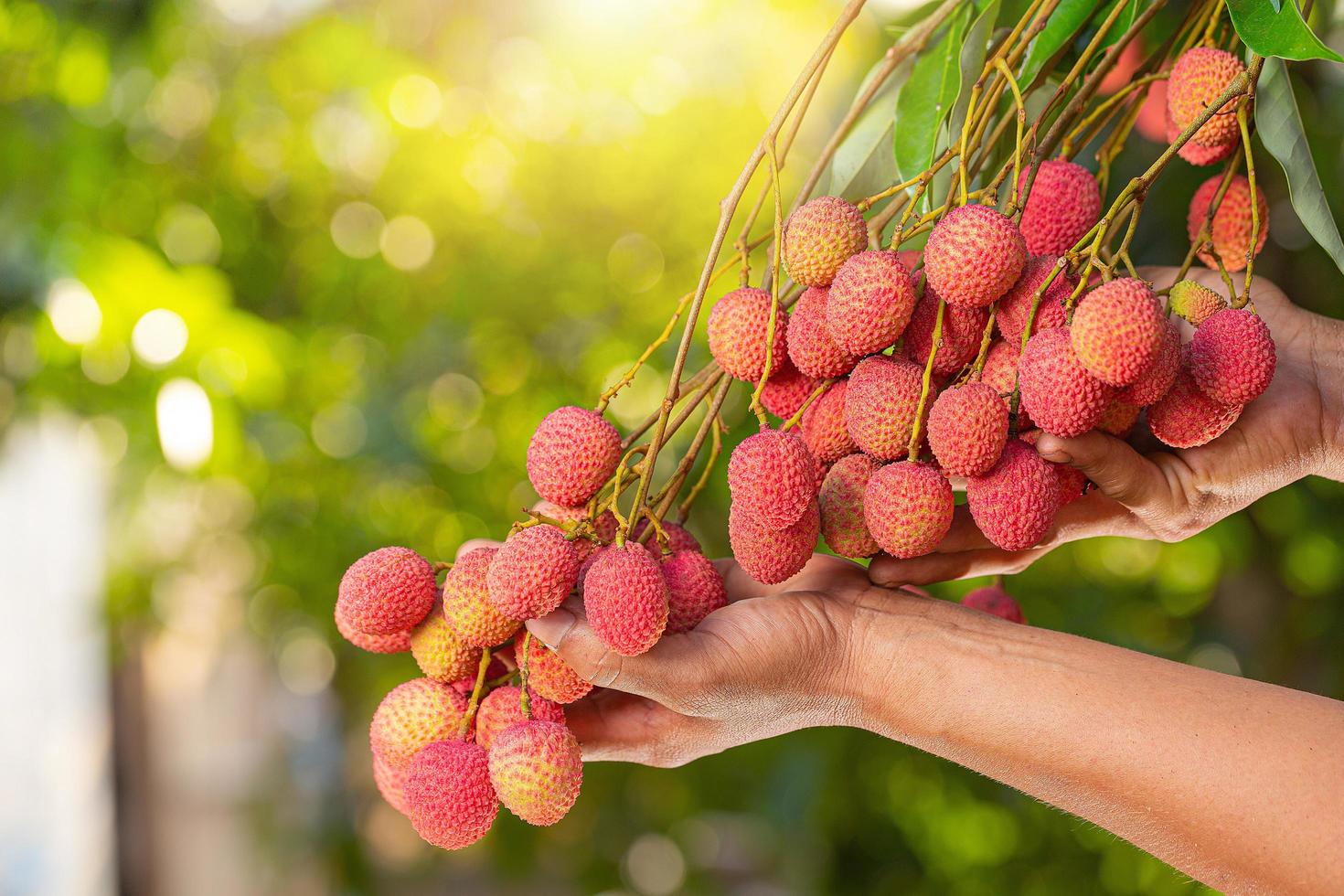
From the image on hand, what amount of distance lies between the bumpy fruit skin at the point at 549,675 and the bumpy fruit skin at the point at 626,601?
0.05m

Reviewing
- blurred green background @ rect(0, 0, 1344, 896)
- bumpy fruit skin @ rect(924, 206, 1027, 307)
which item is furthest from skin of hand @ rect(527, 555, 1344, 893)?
blurred green background @ rect(0, 0, 1344, 896)

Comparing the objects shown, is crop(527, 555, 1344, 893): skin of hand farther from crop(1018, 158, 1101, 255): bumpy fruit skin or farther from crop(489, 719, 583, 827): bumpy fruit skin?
crop(1018, 158, 1101, 255): bumpy fruit skin

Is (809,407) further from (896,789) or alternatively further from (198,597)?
(198,597)

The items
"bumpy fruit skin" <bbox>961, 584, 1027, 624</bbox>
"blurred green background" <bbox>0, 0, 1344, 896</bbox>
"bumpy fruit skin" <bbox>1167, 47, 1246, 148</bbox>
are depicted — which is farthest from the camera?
"blurred green background" <bbox>0, 0, 1344, 896</bbox>

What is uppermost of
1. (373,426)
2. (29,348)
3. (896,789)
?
(29,348)

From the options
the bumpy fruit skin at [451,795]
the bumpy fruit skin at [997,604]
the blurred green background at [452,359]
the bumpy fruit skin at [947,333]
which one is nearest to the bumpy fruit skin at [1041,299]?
the bumpy fruit skin at [947,333]

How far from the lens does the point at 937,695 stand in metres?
0.62

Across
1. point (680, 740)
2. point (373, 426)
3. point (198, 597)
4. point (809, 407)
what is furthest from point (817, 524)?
point (198, 597)

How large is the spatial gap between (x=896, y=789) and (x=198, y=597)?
53.9 inches

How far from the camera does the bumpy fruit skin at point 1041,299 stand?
529mm

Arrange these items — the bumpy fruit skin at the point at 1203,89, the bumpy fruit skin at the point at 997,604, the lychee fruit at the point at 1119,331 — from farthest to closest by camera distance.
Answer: the bumpy fruit skin at the point at 997,604
the bumpy fruit skin at the point at 1203,89
the lychee fruit at the point at 1119,331

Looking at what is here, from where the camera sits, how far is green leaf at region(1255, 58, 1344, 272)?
54 cm

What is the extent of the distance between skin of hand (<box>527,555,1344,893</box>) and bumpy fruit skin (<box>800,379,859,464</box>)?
89 mm

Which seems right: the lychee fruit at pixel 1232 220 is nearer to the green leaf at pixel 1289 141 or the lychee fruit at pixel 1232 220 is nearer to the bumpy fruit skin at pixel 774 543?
the green leaf at pixel 1289 141
